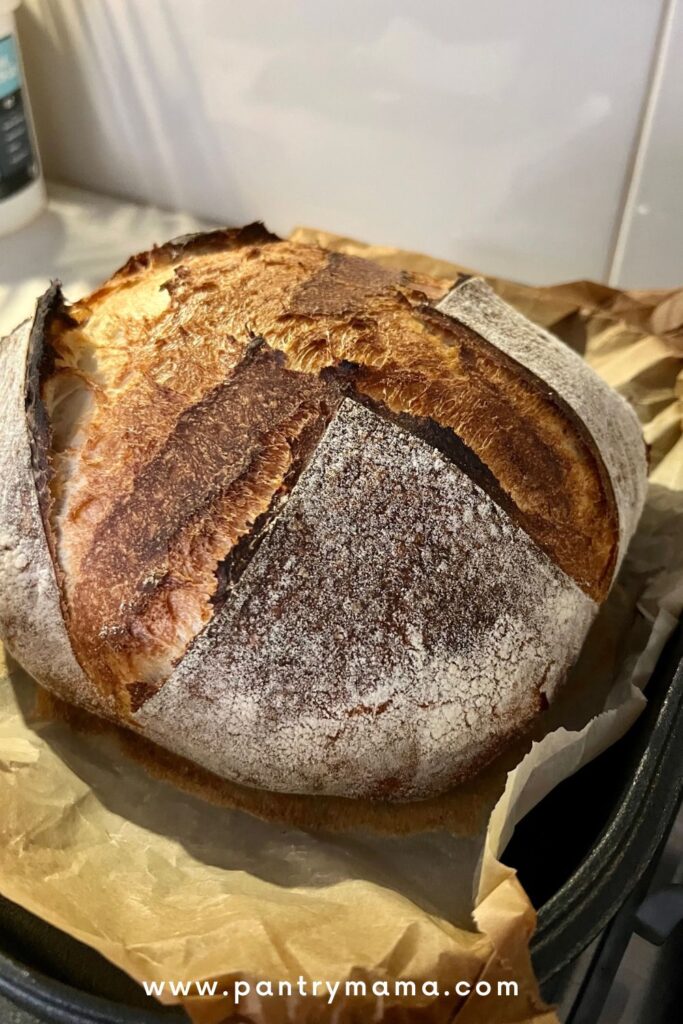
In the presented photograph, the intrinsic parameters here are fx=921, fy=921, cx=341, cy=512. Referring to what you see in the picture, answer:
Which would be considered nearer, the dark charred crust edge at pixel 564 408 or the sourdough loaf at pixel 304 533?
the sourdough loaf at pixel 304 533

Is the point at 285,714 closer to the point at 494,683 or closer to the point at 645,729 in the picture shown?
the point at 494,683

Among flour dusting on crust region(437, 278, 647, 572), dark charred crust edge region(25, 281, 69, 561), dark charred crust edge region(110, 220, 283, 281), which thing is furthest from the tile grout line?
dark charred crust edge region(25, 281, 69, 561)

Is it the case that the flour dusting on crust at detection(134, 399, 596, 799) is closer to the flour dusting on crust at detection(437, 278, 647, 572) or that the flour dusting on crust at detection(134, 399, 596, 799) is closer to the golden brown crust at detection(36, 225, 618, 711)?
the golden brown crust at detection(36, 225, 618, 711)

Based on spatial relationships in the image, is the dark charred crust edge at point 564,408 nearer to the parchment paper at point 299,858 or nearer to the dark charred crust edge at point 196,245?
the parchment paper at point 299,858

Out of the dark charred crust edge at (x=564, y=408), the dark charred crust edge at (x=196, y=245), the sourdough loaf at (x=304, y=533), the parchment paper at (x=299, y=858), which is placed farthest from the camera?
the dark charred crust edge at (x=196, y=245)

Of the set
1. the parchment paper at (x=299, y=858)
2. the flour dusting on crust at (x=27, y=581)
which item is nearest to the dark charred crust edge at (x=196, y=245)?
the flour dusting on crust at (x=27, y=581)

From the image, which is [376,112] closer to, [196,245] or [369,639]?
[196,245]

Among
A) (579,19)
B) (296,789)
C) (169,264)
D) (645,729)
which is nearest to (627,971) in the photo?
(645,729)
